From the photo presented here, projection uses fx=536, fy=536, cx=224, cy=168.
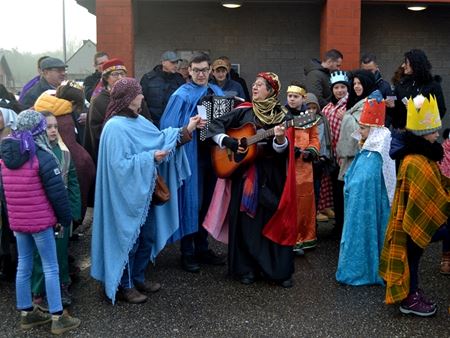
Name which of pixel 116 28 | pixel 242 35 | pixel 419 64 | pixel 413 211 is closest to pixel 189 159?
pixel 413 211

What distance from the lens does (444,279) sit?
16.2 feet

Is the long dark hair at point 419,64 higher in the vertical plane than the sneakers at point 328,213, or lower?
higher

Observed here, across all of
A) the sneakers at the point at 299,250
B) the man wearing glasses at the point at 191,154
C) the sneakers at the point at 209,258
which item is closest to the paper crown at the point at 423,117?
the man wearing glasses at the point at 191,154

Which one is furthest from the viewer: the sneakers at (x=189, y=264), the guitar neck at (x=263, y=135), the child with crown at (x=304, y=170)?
the child with crown at (x=304, y=170)

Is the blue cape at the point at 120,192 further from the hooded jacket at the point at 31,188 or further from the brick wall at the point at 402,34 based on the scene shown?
the brick wall at the point at 402,34

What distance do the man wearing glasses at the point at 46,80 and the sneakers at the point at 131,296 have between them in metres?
2.60

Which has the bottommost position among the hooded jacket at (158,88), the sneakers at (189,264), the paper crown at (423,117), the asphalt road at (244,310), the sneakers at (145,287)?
the asphalt road at (244,310)

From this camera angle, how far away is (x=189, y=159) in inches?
197

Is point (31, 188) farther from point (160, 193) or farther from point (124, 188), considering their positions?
point (160, 193)

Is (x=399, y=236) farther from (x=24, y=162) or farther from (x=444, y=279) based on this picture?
(x=24, y=162)

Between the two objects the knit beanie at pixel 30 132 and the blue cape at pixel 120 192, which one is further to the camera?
the blue cape at pixel 120 192

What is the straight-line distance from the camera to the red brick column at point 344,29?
838 cm

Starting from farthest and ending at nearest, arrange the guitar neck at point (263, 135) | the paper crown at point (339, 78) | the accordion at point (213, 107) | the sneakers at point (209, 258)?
the paper crown at point (339, 78)
the sneakers at point (209, 258)
the accordion at point (213, 107)
the guitar neck at point (263, 135)

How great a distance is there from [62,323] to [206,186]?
1.93 metres
